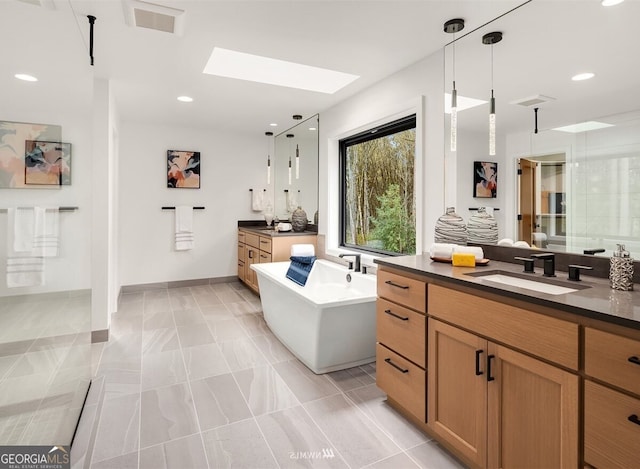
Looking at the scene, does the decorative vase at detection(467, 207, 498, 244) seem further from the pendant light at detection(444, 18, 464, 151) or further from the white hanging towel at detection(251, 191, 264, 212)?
the white hanging towel at detection(251, 191, 264, 212)

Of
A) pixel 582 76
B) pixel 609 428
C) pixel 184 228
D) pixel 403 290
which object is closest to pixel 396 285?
pixel 403 290

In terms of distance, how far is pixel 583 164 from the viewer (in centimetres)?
183

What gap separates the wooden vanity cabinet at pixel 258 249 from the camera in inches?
179

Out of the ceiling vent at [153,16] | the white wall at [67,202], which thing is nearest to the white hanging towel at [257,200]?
the ceiling vent at [153,16]

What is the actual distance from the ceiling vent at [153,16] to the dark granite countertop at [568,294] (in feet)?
6.73

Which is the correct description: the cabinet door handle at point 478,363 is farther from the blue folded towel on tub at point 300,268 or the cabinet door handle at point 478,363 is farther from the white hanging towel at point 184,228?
the white hanging towel at point 184,228

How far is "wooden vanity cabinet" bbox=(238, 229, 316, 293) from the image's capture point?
4.55 meters

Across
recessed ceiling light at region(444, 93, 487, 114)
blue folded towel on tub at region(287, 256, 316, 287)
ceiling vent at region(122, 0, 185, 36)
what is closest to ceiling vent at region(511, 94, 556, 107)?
recessed ceiling light at region(444, 93, 487, 114)

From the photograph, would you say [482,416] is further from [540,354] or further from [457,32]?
[457,32]

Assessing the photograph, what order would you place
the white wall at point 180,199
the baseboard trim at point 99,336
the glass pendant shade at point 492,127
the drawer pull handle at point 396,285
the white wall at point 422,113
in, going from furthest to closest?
the white wall at point 180,199 → the baseboard trim at point 99,336 → the white wall at point 422,113 → the glass pendant shade at point 492,127 → the drawer pull handle at point 396,285

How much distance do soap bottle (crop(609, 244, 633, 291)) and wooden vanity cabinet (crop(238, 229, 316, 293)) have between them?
344 centimetres

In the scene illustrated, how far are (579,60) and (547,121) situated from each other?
34 centimetres

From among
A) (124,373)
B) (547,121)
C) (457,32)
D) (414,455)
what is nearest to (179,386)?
(124,373)

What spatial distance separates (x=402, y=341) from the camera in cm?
203
